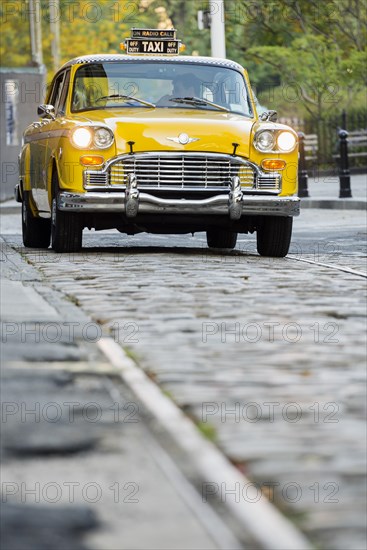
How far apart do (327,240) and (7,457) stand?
1340 cm

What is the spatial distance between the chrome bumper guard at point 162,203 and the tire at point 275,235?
549 mm

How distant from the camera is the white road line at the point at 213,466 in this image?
162 inches

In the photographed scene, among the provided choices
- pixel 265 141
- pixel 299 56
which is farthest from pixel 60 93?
pixel 299 56

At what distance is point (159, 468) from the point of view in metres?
4.96

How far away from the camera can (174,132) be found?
13.7 metres

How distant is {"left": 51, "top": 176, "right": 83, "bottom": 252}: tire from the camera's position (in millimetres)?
14148

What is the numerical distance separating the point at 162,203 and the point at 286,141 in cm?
127

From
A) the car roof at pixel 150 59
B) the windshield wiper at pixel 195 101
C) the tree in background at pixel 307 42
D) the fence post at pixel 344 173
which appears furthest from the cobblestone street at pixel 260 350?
the tree in background at pixel 307 42

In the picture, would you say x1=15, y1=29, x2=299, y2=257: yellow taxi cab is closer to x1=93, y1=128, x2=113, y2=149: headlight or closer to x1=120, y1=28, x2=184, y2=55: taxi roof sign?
x1=93, y1=128, x2=113, y2=149: headlight

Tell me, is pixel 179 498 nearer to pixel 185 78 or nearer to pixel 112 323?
pixel 112 323

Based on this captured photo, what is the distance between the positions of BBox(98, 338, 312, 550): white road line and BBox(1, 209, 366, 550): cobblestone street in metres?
0.06

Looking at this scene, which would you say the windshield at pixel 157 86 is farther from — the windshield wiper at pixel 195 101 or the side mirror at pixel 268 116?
the side mirror at pixel 268 116

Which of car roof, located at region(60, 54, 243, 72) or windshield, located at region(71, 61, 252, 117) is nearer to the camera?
windshield, located at region(71, 61, 252, 117)

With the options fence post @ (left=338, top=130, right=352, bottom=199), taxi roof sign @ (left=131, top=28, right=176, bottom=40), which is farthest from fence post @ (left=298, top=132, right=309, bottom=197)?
taxi roof sign @ (left=131, top=28, right=176, bottom=40)
